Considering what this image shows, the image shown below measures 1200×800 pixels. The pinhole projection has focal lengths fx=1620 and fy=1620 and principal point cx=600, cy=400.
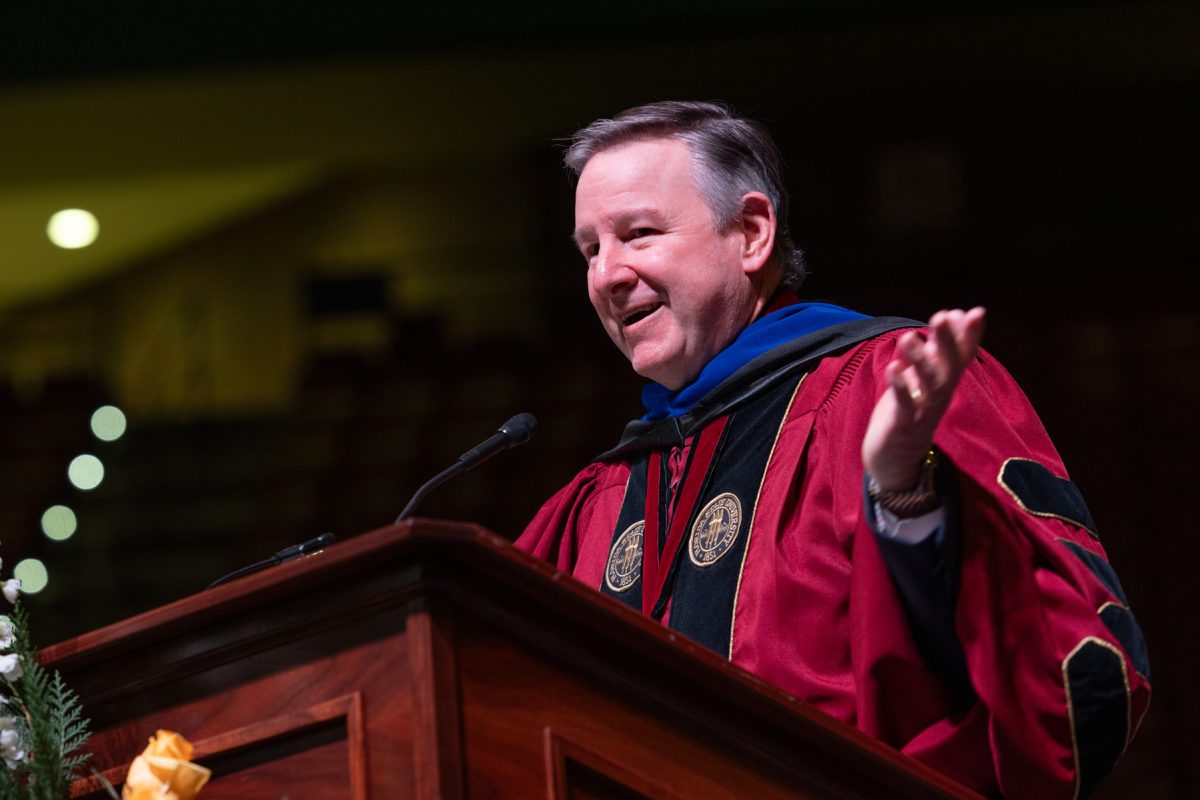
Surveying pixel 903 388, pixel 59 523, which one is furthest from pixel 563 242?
pixel 903 388

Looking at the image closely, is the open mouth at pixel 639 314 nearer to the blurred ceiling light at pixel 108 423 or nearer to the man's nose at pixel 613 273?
the man's nose at pixel 613 273

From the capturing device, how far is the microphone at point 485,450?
200 centimetres

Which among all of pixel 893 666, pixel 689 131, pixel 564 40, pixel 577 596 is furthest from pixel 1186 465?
pixel 577 596

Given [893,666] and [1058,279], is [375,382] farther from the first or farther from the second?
[893,666]

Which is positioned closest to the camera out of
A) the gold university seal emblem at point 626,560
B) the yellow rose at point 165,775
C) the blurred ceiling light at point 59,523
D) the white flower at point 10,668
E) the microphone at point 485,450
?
the yellow rose at point 165,775

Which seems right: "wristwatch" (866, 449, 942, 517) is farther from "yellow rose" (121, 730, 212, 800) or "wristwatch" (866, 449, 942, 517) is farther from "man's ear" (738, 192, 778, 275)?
"man's ear" (738, 192, 778, 275)

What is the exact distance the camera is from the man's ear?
261cm

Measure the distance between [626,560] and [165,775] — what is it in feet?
4.17

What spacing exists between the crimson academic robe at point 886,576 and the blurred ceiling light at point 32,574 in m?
5.25

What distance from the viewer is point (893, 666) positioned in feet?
5.97

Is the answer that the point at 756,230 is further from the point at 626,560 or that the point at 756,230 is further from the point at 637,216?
the point at 626,560

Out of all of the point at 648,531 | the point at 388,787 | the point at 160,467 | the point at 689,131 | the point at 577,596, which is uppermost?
the point at 689,131

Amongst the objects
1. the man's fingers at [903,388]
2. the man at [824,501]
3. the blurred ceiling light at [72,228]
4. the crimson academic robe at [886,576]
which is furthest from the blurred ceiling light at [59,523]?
the man's fingers at [903,388]

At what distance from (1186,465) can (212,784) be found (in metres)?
5.66
